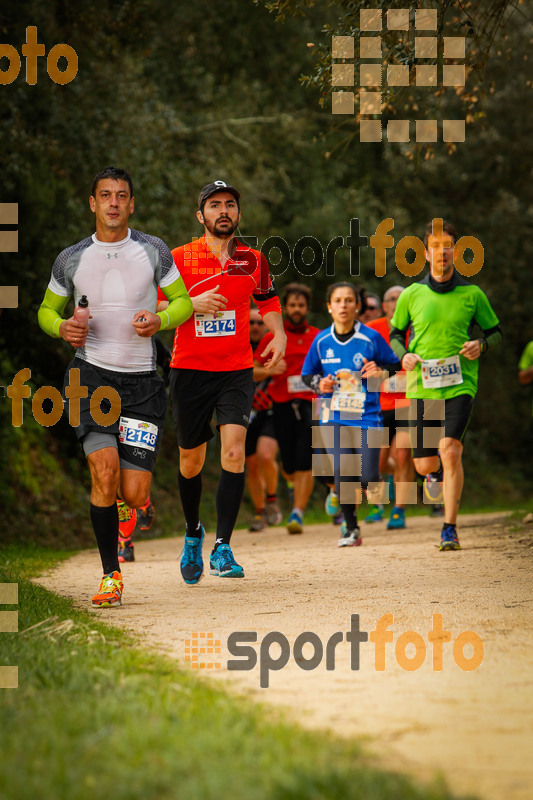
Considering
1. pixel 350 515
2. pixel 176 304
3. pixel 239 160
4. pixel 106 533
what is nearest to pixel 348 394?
pixel 350 515

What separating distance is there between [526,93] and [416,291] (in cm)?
1846

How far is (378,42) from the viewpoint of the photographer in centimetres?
870

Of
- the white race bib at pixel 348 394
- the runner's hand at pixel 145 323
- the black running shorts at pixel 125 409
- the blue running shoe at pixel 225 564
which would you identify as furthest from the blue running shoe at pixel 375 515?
the runner's hand at pixel 145 323

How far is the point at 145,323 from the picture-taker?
20.8 ft

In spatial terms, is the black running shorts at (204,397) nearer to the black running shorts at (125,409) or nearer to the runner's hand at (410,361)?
the black running shorts at (125,409)

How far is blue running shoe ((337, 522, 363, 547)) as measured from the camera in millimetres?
9891


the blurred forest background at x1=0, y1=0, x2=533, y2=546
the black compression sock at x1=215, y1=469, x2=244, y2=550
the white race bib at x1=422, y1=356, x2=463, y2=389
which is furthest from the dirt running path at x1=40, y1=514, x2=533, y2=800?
the blurred forest background at x1=0, y1=0, x2=533, y2=546

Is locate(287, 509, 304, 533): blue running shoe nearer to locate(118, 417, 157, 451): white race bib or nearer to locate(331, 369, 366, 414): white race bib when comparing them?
locate(331, 369, 366, 414): white race bib

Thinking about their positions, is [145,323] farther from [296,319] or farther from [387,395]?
[387,395]

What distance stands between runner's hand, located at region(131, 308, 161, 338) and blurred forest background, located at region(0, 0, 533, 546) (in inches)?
135

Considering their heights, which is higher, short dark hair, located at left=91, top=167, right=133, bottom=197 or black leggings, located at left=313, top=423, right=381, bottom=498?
short dark hair, located at left=91, top=167, right=133, bottom=197

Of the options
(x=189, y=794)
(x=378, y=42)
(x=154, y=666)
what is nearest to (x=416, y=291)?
(x=378, y=42)

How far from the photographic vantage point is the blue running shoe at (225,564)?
7.17 meters

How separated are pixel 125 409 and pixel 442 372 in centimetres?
342
